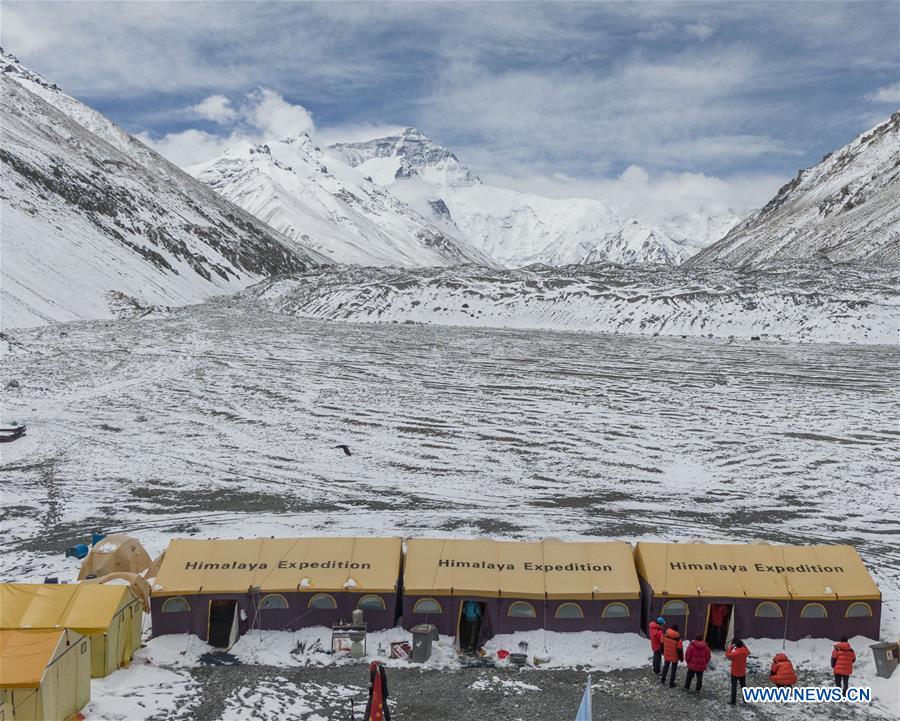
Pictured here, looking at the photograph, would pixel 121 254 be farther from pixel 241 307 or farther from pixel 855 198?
pixel 855 198

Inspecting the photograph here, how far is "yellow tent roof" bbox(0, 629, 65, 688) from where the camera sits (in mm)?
11555

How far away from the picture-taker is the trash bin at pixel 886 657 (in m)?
14.6

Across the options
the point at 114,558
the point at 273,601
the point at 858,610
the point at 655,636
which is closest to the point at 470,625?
the point at 655,636

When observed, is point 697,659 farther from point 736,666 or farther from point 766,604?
point 766,604

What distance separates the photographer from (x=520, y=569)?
54.3ft

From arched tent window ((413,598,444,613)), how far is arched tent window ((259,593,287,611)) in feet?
9.34

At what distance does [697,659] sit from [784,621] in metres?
3.28

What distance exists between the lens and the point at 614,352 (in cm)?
5694

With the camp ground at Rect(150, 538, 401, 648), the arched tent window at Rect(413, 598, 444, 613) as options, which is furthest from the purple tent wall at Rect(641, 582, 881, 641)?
the camp ground at Rect(150, 538, 401, 648)

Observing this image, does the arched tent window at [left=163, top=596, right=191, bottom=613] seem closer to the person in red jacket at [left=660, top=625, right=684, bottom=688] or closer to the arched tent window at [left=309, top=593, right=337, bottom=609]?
the arched tent window at [left=309, top=593, right=337, bottom=609]

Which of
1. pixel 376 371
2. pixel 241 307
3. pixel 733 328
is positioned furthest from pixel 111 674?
pixel 241 307

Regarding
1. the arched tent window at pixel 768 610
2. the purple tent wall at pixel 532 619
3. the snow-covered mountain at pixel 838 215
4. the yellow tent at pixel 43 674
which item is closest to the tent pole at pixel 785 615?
the arched tent window at pixel 768 610

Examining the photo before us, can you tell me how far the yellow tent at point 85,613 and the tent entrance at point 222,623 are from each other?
1.60 m

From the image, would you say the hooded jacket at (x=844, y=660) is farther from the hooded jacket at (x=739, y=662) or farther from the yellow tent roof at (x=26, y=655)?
the yellow tent roof at (x=26, y=655)
